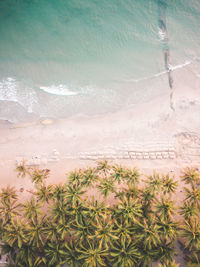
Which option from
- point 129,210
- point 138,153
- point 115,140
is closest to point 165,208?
point 129,210

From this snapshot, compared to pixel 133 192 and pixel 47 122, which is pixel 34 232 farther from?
pixel 47 122

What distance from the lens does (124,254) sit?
5219mm

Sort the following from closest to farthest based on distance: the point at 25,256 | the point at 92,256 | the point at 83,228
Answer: the point at 92,256 → the point at 83,228 → the point at 25,256

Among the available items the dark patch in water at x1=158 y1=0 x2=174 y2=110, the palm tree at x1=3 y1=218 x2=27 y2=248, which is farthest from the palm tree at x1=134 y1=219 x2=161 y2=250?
the dark patch in water at x1=158 y1=0 x2=174 y2=110

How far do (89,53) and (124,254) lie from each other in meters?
11.1

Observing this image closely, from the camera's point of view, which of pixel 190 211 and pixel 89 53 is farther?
pixel 89 53

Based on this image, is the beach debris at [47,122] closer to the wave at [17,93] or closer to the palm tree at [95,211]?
the wave at [17,93]

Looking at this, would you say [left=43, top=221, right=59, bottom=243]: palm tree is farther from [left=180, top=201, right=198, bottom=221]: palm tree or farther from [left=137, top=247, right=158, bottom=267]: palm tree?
[left=180, top=201, right=198, bottom=221]: palm tree

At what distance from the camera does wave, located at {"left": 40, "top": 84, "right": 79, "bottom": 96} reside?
422 inches

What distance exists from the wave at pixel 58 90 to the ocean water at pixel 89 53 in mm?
63

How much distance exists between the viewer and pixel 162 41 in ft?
35.6

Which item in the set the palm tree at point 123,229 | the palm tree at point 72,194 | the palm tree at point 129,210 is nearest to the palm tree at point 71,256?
the palm tree at point 72,194

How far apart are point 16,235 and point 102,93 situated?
26.5 ft

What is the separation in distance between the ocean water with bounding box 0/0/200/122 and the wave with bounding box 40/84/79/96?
0.06m
